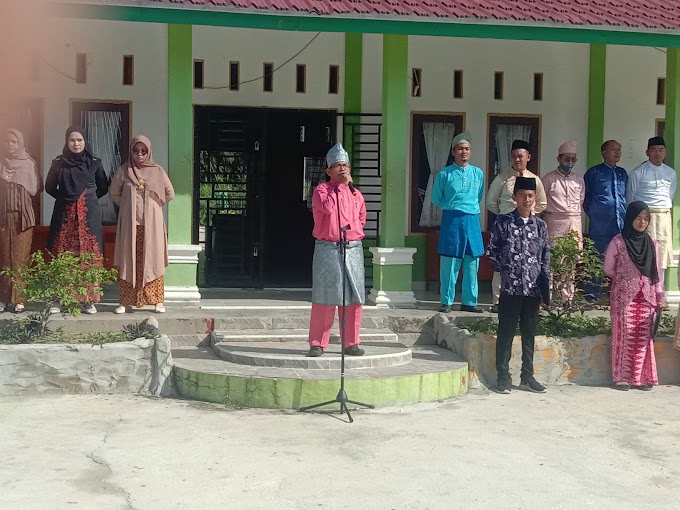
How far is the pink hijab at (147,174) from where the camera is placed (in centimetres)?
969

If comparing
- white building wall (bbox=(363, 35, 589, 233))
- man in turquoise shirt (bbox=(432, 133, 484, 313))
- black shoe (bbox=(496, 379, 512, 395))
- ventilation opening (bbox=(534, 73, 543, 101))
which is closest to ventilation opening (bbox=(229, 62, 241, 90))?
white building wall (bbox=(363, 35, 589, 233))

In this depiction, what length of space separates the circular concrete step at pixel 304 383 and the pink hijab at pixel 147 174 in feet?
6.28

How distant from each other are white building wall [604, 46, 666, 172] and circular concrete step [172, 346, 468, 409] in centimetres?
541

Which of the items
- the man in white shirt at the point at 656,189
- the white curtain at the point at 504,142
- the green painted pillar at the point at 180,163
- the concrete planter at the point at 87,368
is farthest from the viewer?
the white curtain at the point at 504,142

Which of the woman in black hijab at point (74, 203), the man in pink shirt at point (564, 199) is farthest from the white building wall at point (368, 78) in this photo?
the man in pink shirt at point (564, 199)

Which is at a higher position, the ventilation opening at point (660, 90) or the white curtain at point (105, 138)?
the ventilation opening at point (660, 90)

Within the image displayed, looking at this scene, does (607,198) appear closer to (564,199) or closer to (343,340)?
(564,199)

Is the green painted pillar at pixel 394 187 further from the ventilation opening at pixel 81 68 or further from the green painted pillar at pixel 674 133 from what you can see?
the ventilation opening at pixel 81 68

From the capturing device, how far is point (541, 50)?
12656 mm

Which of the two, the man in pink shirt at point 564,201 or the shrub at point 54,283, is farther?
the man in pink shirt at point 564,201

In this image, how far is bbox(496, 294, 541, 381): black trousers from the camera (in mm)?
8547

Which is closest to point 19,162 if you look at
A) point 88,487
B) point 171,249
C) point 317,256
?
point 171,249

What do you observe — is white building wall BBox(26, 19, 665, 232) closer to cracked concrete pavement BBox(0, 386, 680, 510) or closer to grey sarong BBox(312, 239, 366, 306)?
grey sarong BBox(312, 239, 366, 306)

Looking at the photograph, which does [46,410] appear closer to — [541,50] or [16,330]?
[16,330]
